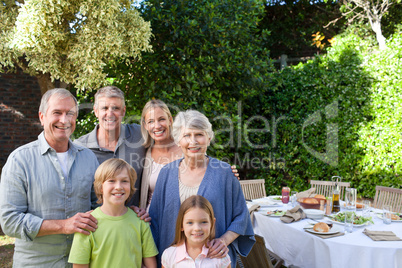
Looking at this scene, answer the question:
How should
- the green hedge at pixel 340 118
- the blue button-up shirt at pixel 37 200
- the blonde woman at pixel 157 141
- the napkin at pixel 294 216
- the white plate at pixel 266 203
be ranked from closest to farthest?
the blue button-up shirt at pixel 37 200 → the blonde woman at pixel 157 141 → the napkin at pixel 294 216 → the white plate at pixel 266 203 → the green hedge at pixel 340 118

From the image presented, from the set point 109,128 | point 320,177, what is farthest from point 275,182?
point 109,128

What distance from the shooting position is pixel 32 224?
173 centimetres

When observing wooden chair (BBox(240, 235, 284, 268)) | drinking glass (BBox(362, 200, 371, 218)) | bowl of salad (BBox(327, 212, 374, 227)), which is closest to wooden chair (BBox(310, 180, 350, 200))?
drinking glass (BBox(362, 200, 371, 218))

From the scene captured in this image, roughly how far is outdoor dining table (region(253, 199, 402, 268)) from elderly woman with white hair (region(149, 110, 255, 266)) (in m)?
1.09

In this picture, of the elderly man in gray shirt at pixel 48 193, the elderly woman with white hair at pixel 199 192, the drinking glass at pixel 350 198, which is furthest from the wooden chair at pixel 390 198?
the elderly man in gray shirt at pixel 48 193

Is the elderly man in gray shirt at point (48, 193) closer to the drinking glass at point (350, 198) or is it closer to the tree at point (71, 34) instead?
the tree at point (71, 34)

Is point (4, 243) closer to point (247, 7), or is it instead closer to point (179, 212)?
point (179, 212)

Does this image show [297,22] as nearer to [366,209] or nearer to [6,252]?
[366,209]

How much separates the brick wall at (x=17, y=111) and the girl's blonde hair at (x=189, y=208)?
505 cm

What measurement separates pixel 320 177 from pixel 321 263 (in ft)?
11.3

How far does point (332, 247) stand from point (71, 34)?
357 cm

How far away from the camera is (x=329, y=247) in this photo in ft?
8.80

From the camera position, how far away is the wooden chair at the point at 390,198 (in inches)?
165

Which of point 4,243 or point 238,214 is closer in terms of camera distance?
point 238,214
